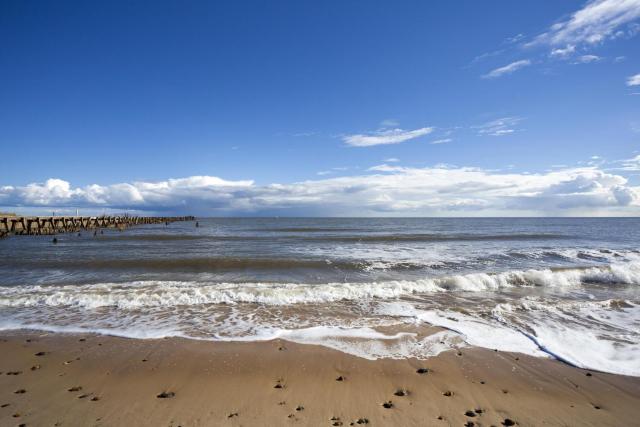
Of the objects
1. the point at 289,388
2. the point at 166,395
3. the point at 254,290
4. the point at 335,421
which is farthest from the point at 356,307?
the point at 166,395

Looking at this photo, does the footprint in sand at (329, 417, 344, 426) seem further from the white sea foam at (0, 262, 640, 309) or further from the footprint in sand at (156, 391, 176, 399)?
the white sea foam at (0, 262, 640, 309)

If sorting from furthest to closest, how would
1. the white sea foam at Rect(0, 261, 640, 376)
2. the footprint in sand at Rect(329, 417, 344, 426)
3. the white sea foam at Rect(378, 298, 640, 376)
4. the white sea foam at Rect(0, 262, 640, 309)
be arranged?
the white sea foam at Rect(0, 262, 640, 309)
the white sea foam at Rect(0, 261, 640, 376)
the white sea foam at Rect(378, 298, 640, 376)
the footprint in sand at Rect(329, 417, 344, 426)

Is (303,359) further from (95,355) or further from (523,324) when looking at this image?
(523,324)

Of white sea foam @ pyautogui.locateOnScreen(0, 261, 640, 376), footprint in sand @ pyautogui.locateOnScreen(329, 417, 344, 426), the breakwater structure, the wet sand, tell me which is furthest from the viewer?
the breakwater structure

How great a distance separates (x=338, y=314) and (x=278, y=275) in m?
6.09

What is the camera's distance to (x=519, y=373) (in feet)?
16.2

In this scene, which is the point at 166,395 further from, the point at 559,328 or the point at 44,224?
the point at 44,224

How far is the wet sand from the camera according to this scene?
12.3 feet

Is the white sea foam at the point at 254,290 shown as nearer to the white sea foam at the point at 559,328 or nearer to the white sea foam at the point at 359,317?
the white sea foam at the point at 359,317

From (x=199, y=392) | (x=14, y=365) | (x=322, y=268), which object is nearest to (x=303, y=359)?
(x=199, y=392)

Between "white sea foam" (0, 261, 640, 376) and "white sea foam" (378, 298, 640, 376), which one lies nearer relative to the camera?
"white sea foam" (378, 298, 640, 376)

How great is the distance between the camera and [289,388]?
14.6 feet

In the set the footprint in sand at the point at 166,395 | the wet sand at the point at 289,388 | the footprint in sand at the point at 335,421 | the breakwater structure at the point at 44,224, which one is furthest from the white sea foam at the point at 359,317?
the breakwater structure at the point at 44,224

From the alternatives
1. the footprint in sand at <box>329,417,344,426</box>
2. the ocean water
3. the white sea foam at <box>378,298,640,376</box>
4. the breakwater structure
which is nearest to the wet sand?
the footprint in sand at <box>329,417,344,426</box>
